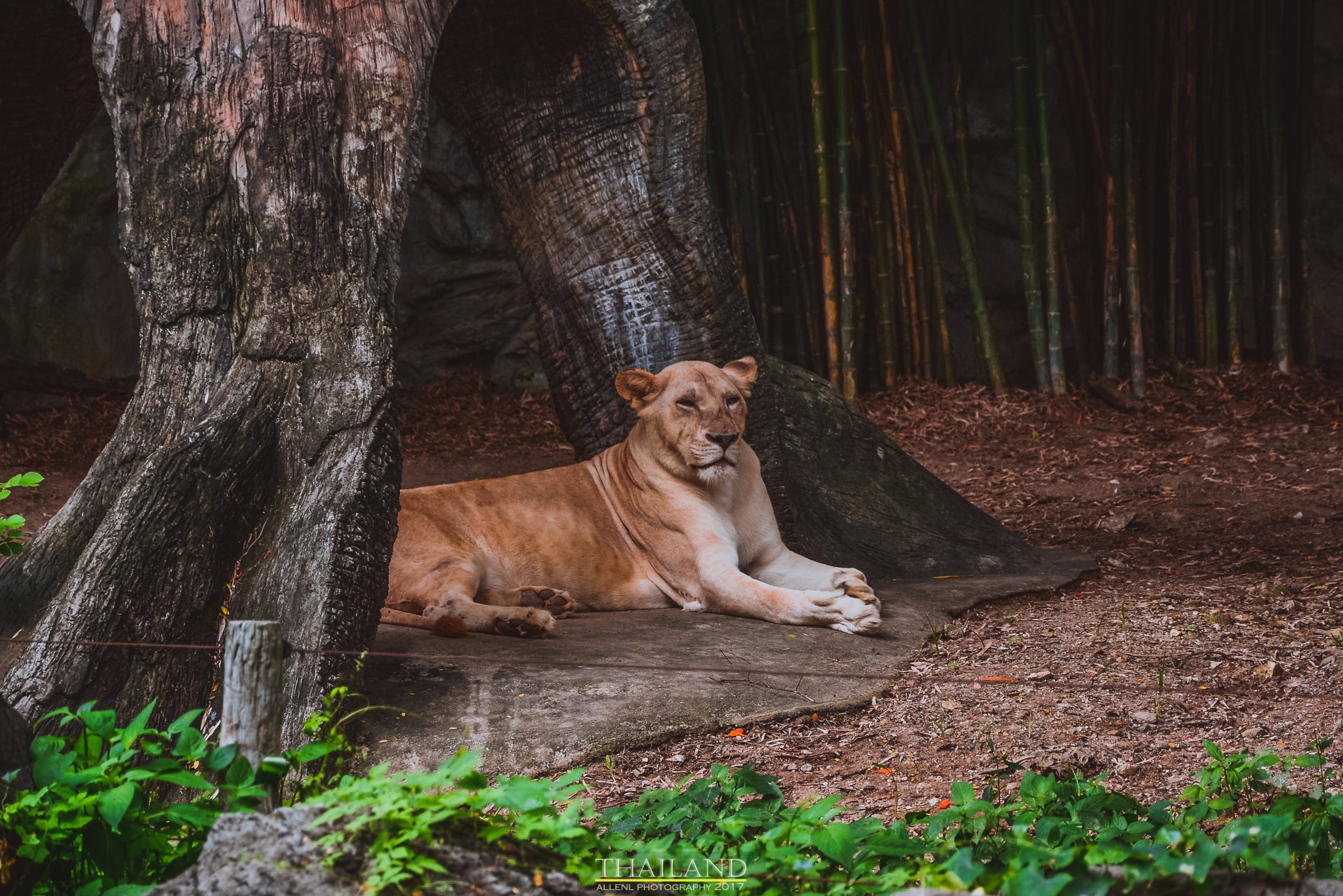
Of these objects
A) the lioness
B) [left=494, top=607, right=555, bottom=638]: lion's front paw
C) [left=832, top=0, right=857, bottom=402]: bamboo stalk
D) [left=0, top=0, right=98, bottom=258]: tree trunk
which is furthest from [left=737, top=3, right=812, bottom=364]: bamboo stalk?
[left=494, top=607, right=555, bottom=638]: lion's front paw

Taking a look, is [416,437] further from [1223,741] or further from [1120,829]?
[1120,829]

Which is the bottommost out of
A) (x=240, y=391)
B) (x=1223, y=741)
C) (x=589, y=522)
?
(x=1223, y=741)

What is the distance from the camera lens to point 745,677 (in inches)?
163

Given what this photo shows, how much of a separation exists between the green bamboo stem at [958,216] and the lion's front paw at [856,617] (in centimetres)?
520

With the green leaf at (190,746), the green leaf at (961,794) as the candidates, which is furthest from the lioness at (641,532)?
the green leaf at (190,746)

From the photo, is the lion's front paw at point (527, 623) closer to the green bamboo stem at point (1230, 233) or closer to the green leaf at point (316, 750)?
the green leaf at point (316, 750)

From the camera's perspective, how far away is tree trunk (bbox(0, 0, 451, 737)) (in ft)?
11.5

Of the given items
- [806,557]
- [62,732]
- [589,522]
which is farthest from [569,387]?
[62,732]

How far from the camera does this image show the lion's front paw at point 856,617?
462 cm

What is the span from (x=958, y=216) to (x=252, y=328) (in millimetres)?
6521

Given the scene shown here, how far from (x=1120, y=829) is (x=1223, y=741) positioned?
1.25m

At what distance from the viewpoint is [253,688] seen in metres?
2.15

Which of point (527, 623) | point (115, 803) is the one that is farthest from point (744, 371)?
point (115, 803)

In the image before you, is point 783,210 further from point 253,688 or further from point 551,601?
point 253,688
